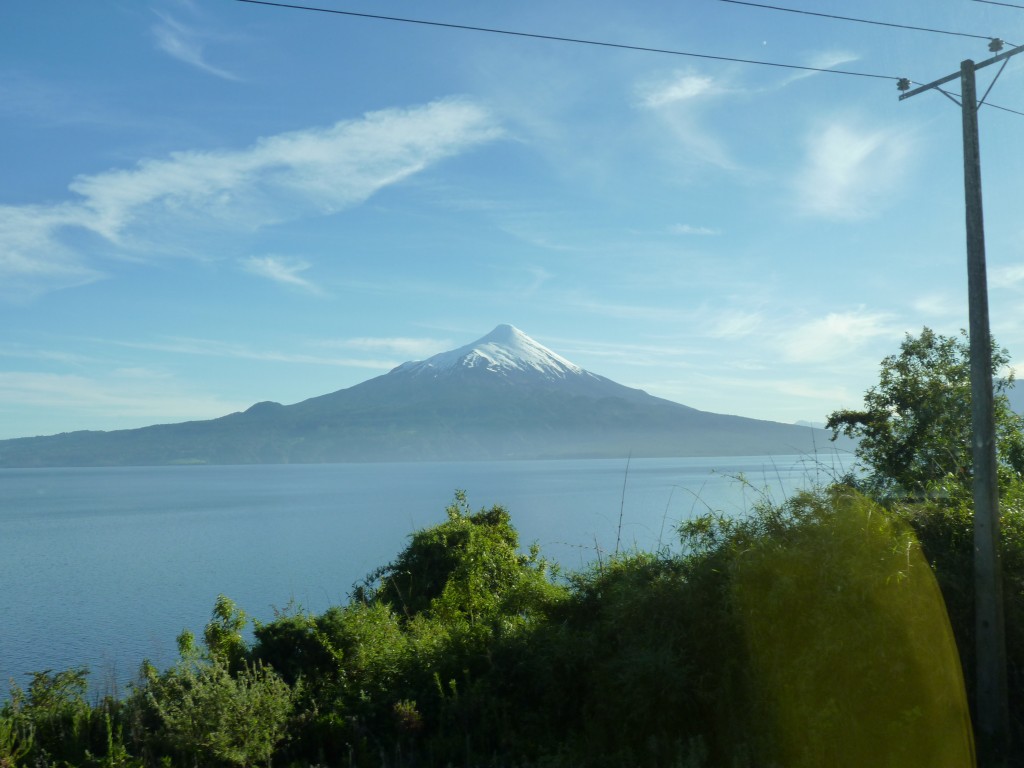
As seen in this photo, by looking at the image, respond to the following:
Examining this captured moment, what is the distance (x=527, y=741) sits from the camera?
28.2 feet

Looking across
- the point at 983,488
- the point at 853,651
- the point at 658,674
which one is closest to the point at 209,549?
the point at 658,674

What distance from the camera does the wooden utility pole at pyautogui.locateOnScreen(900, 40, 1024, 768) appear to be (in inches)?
301

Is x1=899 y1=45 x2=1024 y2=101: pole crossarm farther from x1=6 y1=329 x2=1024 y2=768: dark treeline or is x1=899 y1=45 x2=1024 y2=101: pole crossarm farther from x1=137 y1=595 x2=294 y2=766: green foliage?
x1=137 y1=595 x2=294 y2=766: green foliage

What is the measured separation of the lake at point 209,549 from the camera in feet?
86.8

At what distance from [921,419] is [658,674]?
16.1 meters

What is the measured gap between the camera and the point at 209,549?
5800 centimetres

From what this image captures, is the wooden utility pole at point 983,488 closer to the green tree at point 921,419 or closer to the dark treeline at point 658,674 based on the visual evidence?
the dark treeline at point 658,674

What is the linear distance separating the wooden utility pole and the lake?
1.92 metres

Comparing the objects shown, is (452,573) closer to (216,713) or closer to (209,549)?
(216,713)

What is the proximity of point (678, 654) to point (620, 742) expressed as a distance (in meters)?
1.11

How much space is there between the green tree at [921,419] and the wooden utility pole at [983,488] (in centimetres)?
1050

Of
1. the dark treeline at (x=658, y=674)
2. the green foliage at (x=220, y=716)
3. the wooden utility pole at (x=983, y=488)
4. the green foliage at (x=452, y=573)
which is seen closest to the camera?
the dark treeline at (x=658, y=674)

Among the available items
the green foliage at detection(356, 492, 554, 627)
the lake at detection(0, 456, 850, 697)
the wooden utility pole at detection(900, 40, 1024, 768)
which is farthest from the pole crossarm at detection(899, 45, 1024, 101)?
the green foliage at detection(356, 492, 554, 627)

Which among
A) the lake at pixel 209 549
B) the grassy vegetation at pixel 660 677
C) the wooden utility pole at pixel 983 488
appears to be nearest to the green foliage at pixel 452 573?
the lake at pixel 209 549
